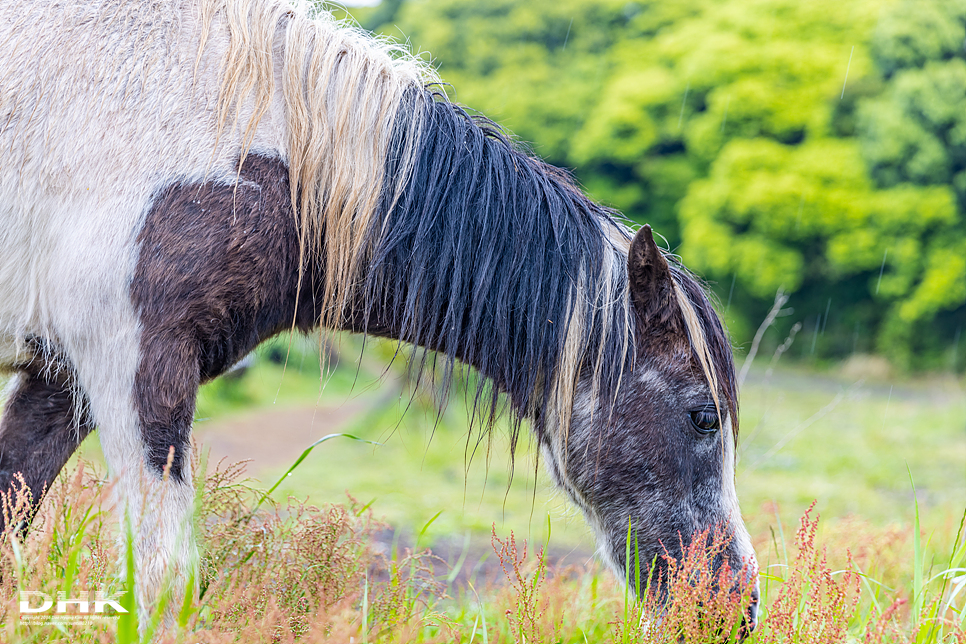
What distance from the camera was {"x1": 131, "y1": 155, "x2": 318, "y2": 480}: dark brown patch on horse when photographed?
6.06 ft

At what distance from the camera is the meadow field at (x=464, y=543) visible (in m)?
2.03

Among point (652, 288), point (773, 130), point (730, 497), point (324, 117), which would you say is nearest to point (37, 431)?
point (324, 117)

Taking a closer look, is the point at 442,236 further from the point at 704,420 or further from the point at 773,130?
the point at 773,130

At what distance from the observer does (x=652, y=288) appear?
2.30 meters

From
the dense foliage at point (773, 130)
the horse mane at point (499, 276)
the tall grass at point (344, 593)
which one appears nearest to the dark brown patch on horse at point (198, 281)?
the tall grass at point (344, 593)

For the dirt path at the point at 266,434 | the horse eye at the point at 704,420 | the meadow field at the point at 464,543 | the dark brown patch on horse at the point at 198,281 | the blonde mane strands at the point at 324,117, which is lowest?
the dirt path at the point at 266,434

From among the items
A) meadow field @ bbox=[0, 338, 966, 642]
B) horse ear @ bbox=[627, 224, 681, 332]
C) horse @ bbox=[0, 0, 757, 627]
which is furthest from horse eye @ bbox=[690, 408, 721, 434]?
meadow field @ bbox=[0, 338, 966, 642]

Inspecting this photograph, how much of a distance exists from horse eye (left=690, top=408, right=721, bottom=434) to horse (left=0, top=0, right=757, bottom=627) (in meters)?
0.01

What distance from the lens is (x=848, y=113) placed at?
19328 mm

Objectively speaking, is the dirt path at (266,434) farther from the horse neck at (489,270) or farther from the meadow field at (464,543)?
the horse neck at (489,270)

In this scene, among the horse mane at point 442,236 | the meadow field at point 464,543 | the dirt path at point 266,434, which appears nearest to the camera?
the meadow field at point 464,543

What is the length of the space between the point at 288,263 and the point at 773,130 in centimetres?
2012

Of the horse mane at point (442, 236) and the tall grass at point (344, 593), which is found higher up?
the horse mane at point (442, 236)

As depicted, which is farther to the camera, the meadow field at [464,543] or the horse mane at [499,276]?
the horse mane at [499,276]
